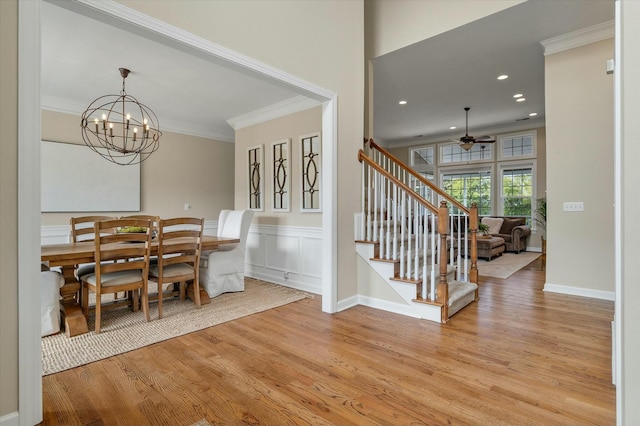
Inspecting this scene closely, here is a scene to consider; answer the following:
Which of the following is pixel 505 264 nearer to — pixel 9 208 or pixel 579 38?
pixel 579 38

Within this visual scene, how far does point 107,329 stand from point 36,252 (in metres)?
1.64

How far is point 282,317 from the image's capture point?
3145mm

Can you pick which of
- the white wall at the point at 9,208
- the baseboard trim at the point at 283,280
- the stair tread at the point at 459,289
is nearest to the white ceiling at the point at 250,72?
the white wall at the point at 9,208

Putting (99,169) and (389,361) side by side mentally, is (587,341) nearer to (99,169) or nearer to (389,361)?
(389,361)

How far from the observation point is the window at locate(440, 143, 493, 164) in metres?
8.44

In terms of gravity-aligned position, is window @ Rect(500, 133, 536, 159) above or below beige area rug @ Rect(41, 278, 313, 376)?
above

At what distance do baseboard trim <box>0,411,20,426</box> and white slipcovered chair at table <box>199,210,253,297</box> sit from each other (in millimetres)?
2334

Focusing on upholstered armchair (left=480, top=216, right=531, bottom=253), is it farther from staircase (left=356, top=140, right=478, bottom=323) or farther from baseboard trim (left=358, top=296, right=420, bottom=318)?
baseboard trim (left=358, top=296, right=420, bottom=318)

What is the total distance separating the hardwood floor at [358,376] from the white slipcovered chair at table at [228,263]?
1.08 m

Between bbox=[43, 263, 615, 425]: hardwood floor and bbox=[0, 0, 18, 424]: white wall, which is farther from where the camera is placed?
bbox=[43, 263, 615, 425]: hardwood floor

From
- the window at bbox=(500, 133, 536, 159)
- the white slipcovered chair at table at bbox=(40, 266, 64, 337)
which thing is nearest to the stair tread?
the white slipcovered chair at table at bbox=(40, 266, 64, 337)

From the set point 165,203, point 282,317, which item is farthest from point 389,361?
point 165,203

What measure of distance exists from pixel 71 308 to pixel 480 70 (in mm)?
5758

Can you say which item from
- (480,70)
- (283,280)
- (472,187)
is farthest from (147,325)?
(472,187)
